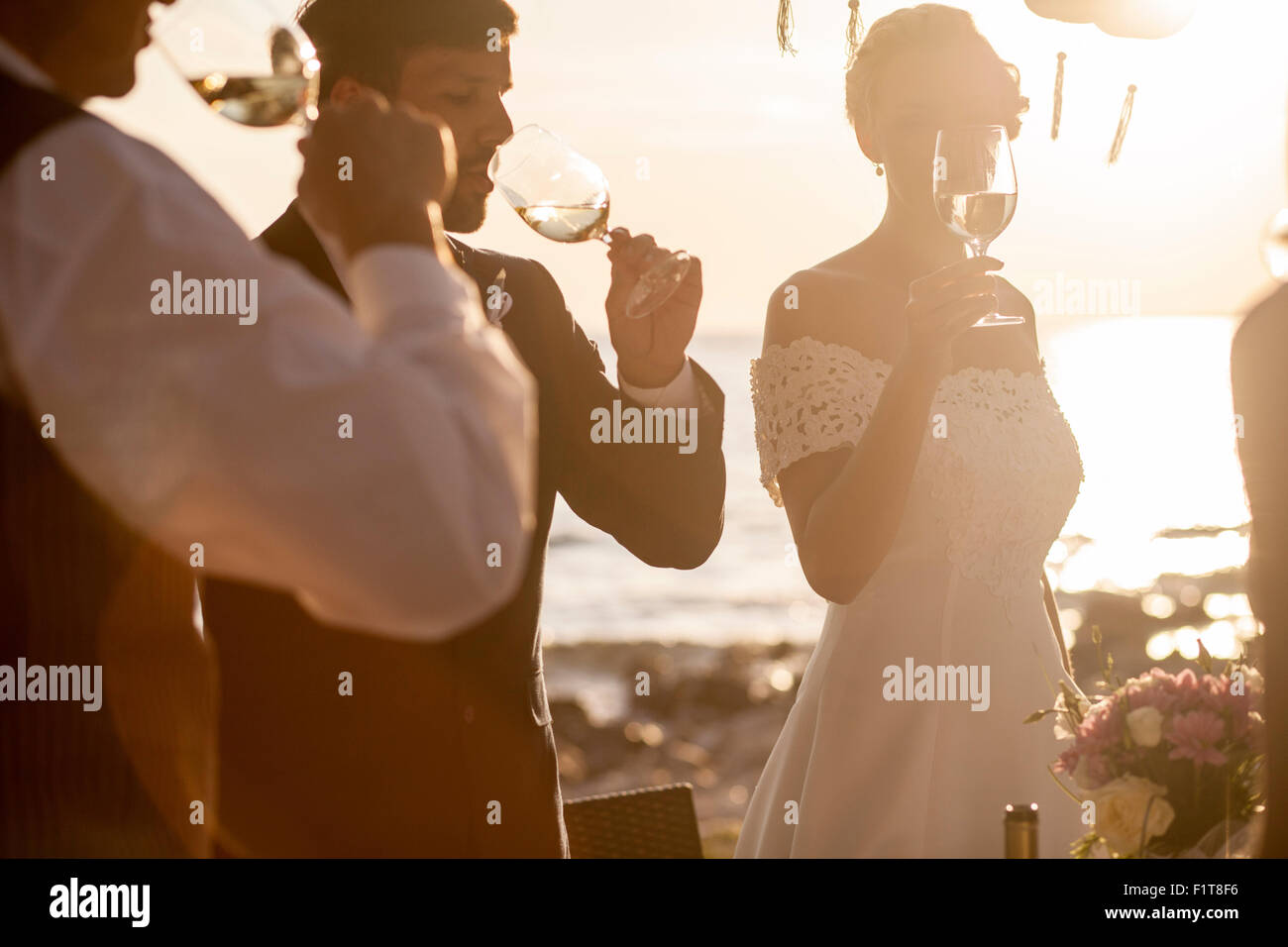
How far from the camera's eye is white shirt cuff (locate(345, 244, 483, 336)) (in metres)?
1.14

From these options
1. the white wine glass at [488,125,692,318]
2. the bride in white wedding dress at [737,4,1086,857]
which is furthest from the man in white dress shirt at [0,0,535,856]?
the bride in white wedding dress at [737,4,1086,857]

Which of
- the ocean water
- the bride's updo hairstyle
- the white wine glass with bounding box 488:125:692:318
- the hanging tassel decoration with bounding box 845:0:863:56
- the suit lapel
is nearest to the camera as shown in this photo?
the suit lapel

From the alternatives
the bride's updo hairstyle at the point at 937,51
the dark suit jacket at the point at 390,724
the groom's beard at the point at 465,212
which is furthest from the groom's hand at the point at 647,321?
the bride's updo hairstyle at the point at 937,51

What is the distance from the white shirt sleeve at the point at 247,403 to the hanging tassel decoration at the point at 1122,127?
2.20 m

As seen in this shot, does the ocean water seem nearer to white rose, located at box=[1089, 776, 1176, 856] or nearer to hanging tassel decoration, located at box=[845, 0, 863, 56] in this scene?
hanging tassel decoration, located at box=[845, 0, 863, 56]

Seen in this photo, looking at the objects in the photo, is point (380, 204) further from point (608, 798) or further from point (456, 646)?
point (608, 798)

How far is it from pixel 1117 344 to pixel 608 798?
8195 cm

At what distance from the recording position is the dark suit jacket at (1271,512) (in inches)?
67.0

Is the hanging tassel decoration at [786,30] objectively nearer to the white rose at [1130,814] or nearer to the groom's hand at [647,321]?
the groom's hand at [647,321]

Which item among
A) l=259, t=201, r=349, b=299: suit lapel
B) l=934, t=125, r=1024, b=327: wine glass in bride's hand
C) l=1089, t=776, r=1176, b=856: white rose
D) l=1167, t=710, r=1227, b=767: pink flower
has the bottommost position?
l=1089, t=776, r=1176, b=856: white rose

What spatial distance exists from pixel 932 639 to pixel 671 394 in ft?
3.30

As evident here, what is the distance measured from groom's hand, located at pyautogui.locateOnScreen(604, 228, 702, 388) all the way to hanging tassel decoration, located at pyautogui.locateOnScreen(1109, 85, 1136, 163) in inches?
44.2

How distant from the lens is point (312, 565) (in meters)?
1.08
